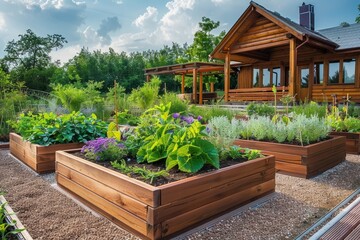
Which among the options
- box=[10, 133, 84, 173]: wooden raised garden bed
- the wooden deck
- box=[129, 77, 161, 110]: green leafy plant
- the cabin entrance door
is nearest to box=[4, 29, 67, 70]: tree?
box=[129, 77, 161, 110]: green leafy plant

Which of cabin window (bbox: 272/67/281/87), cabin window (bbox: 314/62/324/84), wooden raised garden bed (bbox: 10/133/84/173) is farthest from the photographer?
cabin window (bbox: 272/67/281/87)

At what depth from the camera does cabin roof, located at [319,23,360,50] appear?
37.5 ft

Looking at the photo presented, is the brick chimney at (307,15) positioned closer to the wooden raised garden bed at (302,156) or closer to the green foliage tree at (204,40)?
the green foliage tree at (204,40)

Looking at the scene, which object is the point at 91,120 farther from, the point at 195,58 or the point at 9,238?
the point at 195,58

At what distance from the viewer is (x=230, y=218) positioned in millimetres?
2521

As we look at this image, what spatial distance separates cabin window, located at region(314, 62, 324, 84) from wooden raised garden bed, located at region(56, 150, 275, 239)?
36.5ft

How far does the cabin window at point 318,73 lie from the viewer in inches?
497

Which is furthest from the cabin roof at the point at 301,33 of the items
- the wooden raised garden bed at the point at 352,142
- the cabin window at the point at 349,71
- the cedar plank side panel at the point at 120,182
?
the cedar plank side panel at the point at 120,182

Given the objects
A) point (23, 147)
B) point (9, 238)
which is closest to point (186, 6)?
point (23, 147)

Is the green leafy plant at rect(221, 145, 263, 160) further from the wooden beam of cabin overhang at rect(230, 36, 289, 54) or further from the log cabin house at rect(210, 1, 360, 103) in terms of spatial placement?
the wooden beam of cabin overhang at rect(230, 36, 289, 54)

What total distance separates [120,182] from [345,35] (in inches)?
535

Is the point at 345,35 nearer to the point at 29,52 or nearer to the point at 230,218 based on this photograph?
the point at 230,218

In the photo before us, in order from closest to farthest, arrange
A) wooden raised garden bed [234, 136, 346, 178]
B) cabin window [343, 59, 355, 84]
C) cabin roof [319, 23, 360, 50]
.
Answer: wooden raised garden bed [234, 136, 346, 178], cabin roof [319, 23, 360, 50], cabin window [343, 59, 355, 84]

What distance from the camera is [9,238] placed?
199 centimetres
